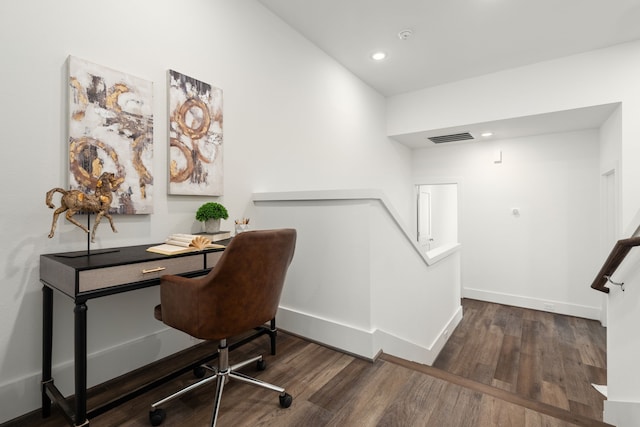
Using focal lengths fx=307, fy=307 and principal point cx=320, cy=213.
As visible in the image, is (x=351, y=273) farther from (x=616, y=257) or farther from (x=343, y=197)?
→ (x=616, y=257)

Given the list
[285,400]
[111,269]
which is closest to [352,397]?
[285,400]

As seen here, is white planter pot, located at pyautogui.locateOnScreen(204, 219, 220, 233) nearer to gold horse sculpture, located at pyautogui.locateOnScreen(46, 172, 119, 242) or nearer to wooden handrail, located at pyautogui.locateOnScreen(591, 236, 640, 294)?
gold horse sculpture, located at pyautogui.locateOnScreen(46, 172, 119, 242)

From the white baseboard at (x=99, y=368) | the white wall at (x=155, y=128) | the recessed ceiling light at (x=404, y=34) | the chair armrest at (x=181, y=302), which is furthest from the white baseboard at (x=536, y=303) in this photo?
the chair armrest at (x=181, y=302)

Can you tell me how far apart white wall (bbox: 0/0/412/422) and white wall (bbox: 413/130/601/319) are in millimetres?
3155

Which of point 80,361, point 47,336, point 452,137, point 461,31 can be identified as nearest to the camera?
point 80,361

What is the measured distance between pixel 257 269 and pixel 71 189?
107 centimetres

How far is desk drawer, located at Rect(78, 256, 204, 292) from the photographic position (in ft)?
4.11

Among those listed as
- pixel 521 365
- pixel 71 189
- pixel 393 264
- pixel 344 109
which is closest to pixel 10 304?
pixel 71 189

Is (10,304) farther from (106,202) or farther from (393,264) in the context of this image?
(393,264)

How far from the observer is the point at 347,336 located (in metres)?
2.17

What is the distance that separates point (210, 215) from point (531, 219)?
15.3 ft

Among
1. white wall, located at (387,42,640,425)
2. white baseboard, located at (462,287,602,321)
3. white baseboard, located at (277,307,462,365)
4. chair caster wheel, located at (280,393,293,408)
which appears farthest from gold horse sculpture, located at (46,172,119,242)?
white baseboard, located at (462,287,602,321)

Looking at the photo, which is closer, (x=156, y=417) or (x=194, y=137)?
(x=156, y=417)

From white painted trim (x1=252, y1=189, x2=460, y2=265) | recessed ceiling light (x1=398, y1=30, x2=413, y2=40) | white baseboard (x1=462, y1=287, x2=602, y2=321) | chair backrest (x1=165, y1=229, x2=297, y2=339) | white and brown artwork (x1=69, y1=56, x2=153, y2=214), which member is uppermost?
recessed ceiling light (x1=398, y1=30, x2=413, y2=40)
